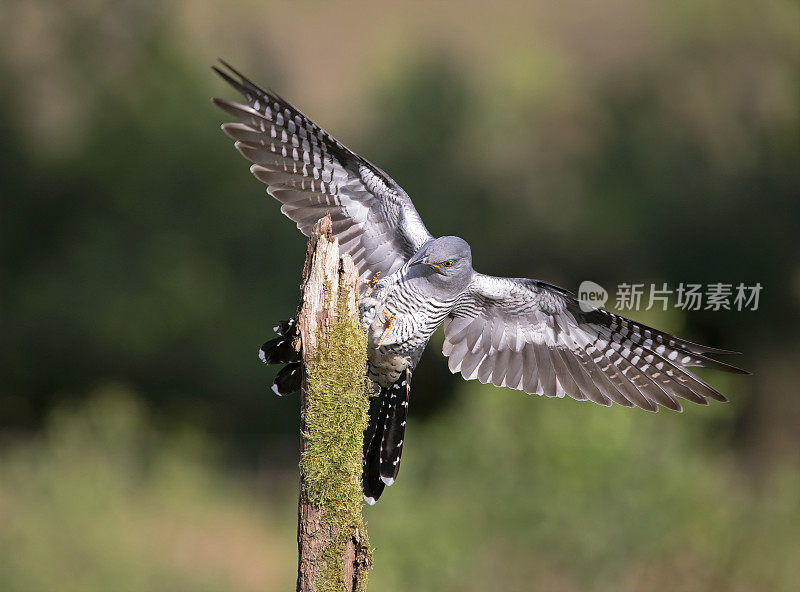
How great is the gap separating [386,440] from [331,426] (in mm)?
882

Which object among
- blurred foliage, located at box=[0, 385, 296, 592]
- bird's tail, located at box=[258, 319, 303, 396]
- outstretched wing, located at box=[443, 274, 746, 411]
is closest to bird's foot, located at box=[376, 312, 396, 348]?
bird's tail, located at box=[258, 319, 303, 396]

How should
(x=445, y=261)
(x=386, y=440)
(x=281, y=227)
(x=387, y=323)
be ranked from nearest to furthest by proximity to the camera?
(x=445, y=261) < (x=387, y=323) < (x=386, y=440) < (x=281, y=227)

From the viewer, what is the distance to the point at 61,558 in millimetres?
9586

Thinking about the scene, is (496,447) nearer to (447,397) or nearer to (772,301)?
(447,397)

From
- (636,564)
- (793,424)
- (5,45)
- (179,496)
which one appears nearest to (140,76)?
(5,45)

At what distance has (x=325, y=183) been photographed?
453 cm

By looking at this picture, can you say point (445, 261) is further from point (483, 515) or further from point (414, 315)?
point (483, 515)

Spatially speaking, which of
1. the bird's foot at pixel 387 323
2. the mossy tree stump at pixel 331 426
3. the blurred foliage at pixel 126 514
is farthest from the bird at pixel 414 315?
the blurred foliage at pixel 126 514

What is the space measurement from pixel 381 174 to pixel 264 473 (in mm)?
11189

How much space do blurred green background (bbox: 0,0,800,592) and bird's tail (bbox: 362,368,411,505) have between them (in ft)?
22.7

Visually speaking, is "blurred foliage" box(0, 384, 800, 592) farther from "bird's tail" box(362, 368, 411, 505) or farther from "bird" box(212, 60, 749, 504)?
"bird's tail" box(362, 368, 411, 505)

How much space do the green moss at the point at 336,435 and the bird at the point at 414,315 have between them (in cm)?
31

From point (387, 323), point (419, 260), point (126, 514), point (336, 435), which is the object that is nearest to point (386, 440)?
point (387, 323)

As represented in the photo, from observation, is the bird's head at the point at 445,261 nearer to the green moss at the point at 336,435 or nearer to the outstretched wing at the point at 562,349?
the outstretched wing at the point at 562,349
